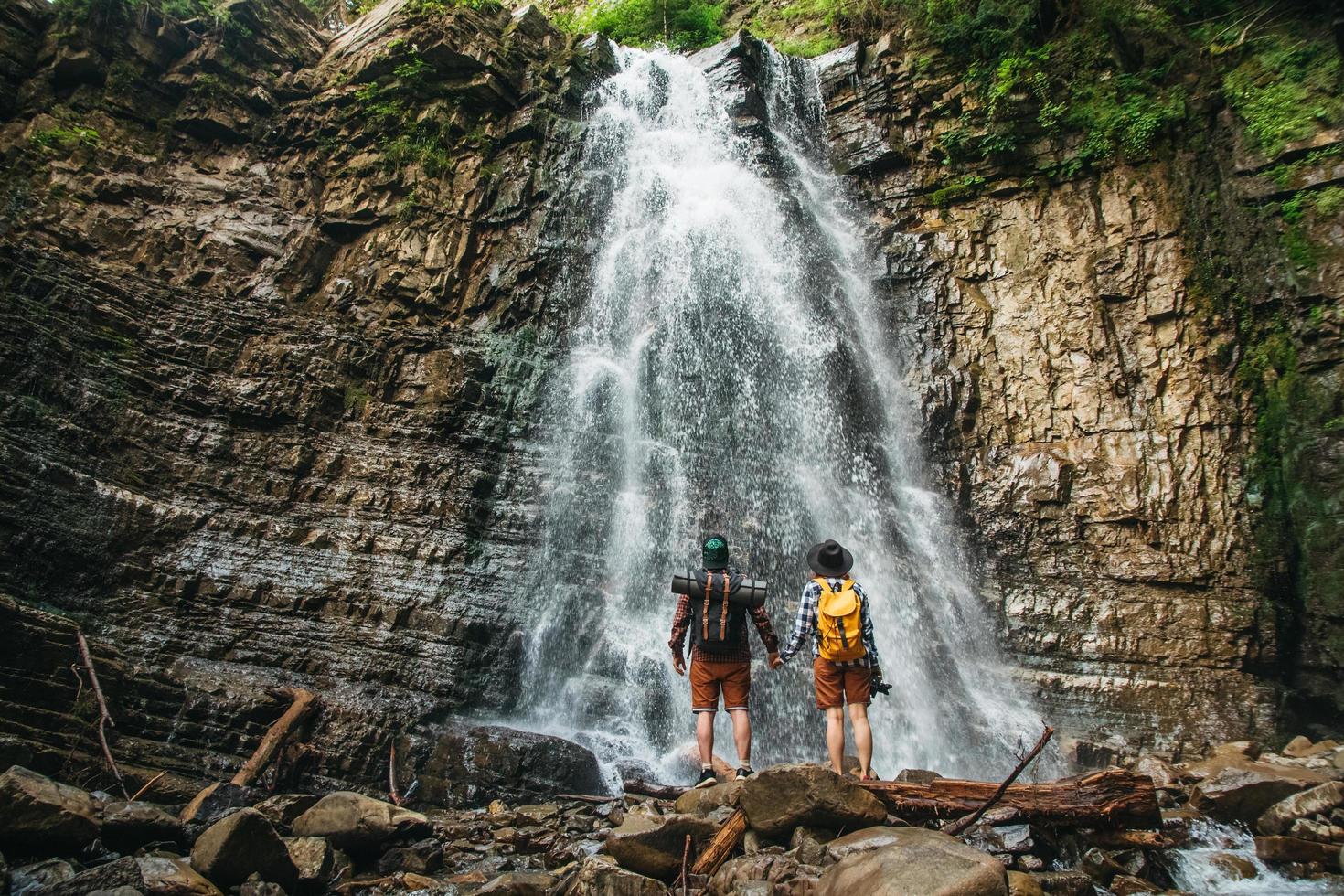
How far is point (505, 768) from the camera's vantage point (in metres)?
7.67

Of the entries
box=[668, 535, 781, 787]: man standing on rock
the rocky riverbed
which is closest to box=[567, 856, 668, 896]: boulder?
the rocky riverbed

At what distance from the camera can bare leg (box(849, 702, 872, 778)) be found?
5375 mm

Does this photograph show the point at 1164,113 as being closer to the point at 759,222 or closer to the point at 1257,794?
the point at 759,222

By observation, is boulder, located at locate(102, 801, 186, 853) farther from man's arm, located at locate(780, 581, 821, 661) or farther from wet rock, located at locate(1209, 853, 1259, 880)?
wet rock, located at locate(1209, 853, 1259, 880)

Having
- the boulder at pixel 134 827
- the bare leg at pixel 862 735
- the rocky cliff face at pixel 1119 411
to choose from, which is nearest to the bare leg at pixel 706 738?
the bare leg at pixel 862 735

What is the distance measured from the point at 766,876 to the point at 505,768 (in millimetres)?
4520

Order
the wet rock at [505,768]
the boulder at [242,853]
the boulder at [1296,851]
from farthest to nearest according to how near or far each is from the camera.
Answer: the wet rock at [505,768]
the boulder at [1296,851]
the boulder at [242,853]

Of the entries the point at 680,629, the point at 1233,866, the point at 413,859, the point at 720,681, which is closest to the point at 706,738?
the point at 720,681

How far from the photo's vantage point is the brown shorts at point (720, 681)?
589 centimetres

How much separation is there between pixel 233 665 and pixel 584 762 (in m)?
4.30

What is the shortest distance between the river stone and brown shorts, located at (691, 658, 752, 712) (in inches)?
92.3

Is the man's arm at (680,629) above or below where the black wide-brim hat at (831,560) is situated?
below

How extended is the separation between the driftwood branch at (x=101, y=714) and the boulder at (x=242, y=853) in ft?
9.37

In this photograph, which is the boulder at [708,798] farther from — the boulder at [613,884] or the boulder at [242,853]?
the boulder at [242,853]
